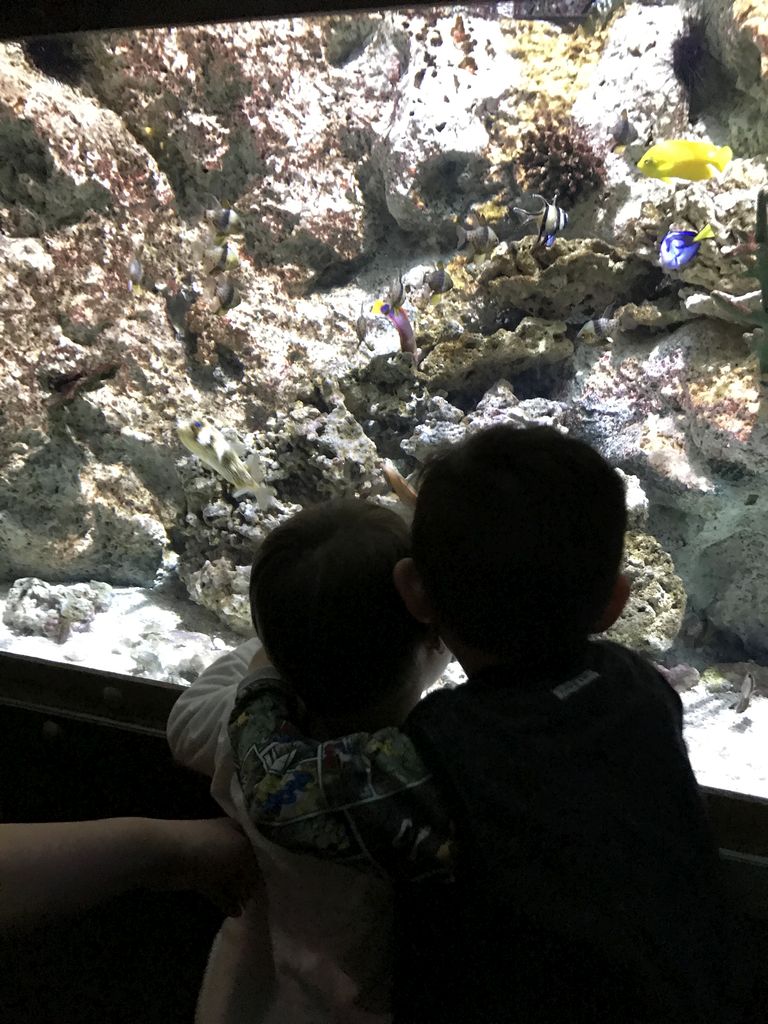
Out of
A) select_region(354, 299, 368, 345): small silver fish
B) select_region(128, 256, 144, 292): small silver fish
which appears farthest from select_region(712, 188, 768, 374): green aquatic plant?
select_region(128, 256, 144, 292): small silver fish

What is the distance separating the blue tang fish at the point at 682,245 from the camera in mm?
3121

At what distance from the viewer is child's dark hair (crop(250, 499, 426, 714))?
77 cm

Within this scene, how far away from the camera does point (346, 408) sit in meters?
3.65

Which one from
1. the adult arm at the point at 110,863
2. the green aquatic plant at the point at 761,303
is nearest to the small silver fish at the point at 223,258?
the green aquatic plant at the point at 761,303

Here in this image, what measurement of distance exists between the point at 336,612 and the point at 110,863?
0.49 metres

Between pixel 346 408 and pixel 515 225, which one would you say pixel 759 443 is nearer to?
pixel 346 408

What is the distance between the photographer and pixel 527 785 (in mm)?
648

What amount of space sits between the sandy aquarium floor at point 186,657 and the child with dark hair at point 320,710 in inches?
31.1

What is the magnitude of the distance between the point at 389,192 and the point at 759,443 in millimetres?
3414

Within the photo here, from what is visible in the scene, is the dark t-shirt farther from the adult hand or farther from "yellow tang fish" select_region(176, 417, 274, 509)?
"yellow tang fish" select_region(176, 417, 274, 509)

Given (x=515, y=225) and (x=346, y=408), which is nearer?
(x=346, y=408)

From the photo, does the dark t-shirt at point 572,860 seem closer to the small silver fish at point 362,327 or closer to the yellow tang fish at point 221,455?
the yellow tang fish at point 221,455

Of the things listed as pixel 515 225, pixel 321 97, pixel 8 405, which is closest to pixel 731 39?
pixel 515 225

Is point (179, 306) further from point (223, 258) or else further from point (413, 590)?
point (413, 590)
